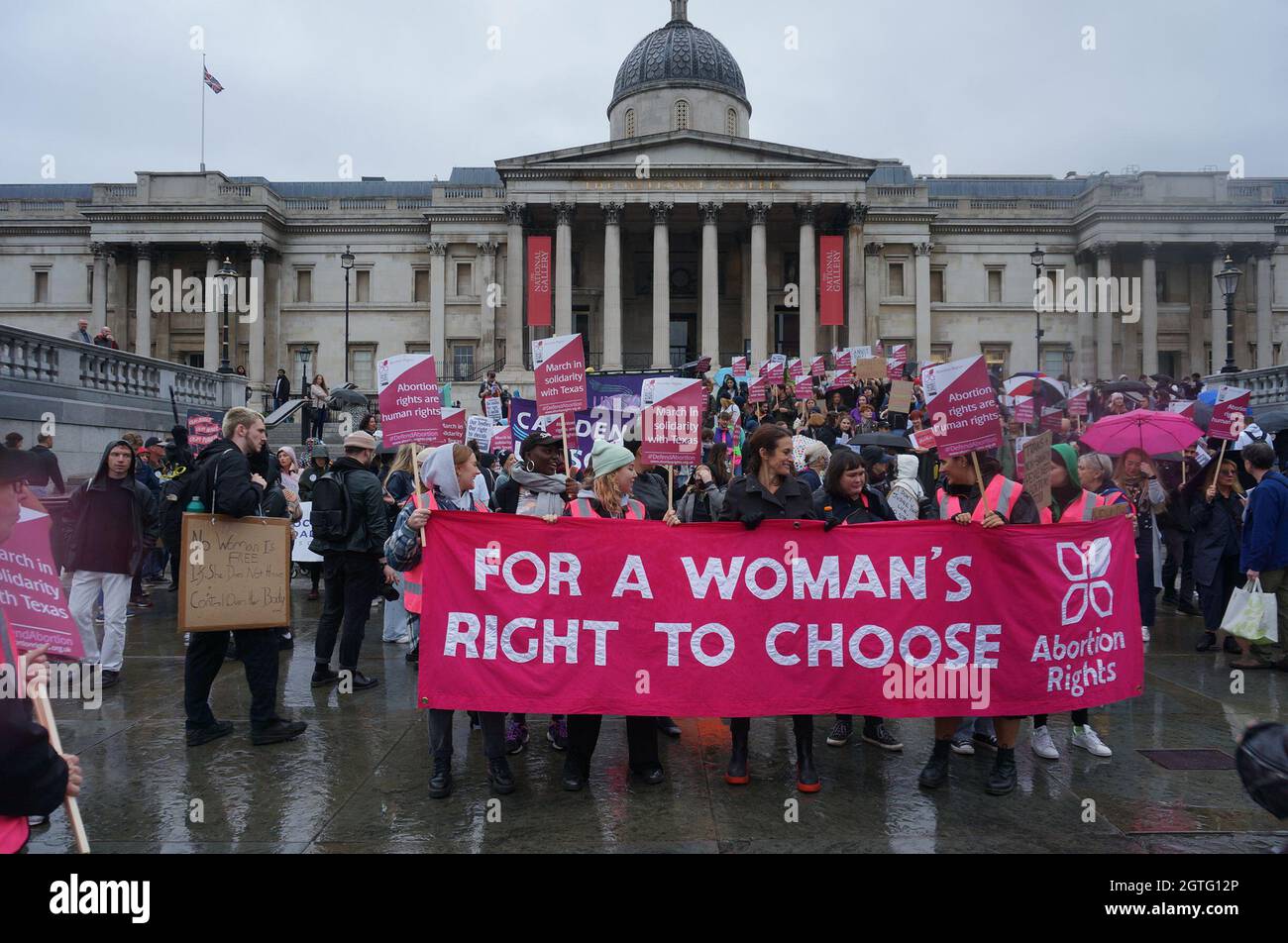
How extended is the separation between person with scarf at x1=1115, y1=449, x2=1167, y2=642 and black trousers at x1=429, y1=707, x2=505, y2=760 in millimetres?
6620

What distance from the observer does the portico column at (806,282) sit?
142ft

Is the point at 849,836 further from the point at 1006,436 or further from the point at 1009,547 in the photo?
the point at 1006,436

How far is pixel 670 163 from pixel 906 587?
4168 cm

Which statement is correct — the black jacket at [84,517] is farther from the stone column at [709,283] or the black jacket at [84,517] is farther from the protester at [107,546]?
the stone column at [709,283]

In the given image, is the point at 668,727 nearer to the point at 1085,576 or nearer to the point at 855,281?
the point at 1085,576

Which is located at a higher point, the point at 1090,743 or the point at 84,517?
the point at 84,517

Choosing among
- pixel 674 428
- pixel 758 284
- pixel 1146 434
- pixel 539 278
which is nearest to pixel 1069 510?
pixel 674 428

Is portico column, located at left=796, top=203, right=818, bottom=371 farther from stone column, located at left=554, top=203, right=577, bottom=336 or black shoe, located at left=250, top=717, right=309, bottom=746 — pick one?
black shoe, located at left=250, top=717, right=309, bottom=746

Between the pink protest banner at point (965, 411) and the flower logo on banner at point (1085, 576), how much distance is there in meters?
0.82

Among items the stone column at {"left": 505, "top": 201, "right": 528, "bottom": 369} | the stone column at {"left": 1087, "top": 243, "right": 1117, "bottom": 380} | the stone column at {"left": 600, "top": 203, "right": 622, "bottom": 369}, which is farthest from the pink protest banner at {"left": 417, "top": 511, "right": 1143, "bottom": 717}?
the stone column at {"left": 1087, "top": 243, "right": 1117, "bottom": 380}

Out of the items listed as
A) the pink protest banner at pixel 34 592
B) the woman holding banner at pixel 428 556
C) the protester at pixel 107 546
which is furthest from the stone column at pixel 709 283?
the pink protest banner at pixel 34 592

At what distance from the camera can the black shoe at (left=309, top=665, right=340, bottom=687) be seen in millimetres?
7145

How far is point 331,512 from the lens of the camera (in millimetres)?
6871

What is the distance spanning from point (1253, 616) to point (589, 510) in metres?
6.29
